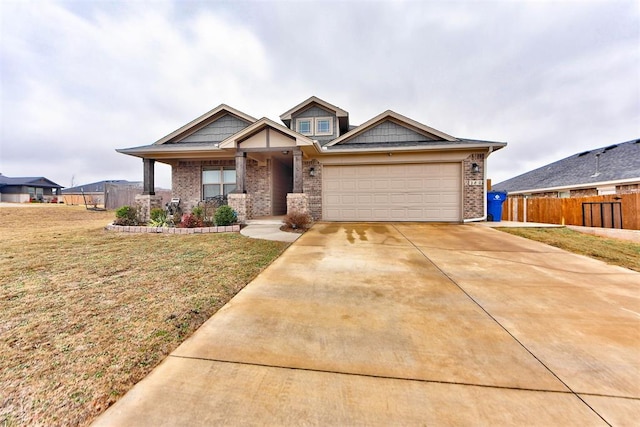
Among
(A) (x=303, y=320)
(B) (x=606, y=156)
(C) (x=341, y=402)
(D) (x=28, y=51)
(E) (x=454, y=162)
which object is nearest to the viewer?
(C) (x=341, y=402)

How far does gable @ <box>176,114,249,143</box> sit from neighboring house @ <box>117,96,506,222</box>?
45 millimetres

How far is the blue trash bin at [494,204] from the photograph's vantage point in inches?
418

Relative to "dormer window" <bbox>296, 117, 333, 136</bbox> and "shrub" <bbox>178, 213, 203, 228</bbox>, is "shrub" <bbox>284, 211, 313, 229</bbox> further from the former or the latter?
"dormer window" <bbox>296, 117, 333, 136</bbox>

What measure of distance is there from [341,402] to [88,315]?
2.74 m

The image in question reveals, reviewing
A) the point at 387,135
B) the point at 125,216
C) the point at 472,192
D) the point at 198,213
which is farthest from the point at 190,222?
the point at 472,192

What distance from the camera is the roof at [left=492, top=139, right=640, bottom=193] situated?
13.9 m

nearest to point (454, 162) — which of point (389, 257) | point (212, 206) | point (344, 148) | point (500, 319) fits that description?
point (344, 148)

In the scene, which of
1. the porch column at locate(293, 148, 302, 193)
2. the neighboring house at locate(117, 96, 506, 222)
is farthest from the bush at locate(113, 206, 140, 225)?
the porch column at locate(293, 148, 302, 193)

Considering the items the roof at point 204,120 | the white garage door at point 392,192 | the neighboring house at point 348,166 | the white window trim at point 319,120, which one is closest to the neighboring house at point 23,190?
the roof at point 204,120

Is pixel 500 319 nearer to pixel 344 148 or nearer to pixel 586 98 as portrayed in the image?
pixel 344 148

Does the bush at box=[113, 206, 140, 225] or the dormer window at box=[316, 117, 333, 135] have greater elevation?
the dormer window at box=[316, 117, 333, 135]

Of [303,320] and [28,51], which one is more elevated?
[28,51]

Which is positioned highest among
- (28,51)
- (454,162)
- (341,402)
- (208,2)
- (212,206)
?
(208,2)

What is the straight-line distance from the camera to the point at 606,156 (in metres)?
17.0
